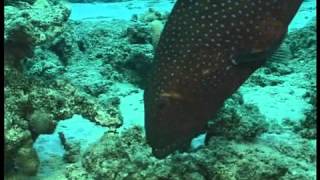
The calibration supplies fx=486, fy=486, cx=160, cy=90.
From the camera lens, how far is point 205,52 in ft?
12.2

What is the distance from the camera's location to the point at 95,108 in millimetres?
4613

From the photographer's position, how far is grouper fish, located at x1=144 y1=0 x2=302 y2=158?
3.70 m

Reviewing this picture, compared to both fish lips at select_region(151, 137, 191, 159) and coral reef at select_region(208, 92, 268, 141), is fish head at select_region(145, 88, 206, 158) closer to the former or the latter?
fish lips at select_region(151, 137, 191, 159)

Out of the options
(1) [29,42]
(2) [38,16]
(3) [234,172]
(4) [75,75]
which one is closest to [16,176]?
(1) [29,42]

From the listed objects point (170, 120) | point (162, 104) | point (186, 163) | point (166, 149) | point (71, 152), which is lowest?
point (71, 152)

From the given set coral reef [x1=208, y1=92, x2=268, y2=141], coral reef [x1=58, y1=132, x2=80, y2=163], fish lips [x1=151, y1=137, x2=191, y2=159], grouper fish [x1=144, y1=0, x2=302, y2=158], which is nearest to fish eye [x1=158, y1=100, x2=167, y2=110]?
grouper fish [x1=144, y1=0, x2=302, y2=158]

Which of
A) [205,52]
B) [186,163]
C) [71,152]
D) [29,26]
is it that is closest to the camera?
[205,52]

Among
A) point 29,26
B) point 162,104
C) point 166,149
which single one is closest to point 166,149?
point 166,149

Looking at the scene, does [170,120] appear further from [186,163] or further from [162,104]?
[186,163]

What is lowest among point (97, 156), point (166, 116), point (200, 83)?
point (97, 156)

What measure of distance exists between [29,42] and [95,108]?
2.83ft

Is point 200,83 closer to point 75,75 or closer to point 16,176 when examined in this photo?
point 16,176

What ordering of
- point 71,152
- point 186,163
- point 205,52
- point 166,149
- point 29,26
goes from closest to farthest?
1. point 205,52
2. point 166,149
3. point 186,163
4. point 29,26
5. point 71,152

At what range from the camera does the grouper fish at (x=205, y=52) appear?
12.1 feet
